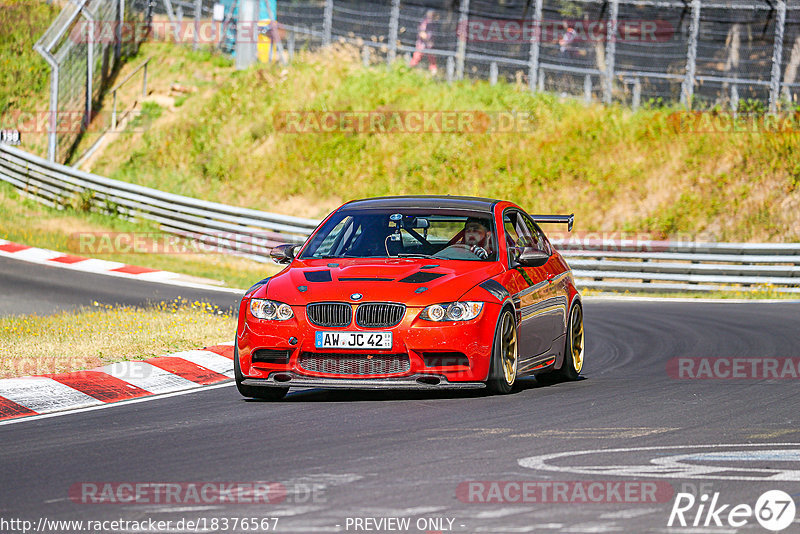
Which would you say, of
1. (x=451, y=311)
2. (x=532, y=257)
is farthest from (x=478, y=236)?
(x=451, y=311)

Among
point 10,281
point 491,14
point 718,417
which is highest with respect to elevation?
point 491,14

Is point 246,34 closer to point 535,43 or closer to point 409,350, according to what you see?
point 535,43

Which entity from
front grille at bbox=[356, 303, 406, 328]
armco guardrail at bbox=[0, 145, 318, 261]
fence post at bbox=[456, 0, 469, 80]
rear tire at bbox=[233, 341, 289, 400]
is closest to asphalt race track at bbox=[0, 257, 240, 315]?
armco guardrail at bbox=[0, 145, 318, 261]

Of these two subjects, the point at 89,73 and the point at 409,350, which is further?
the point at 89,73

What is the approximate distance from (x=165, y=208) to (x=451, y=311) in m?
19.0

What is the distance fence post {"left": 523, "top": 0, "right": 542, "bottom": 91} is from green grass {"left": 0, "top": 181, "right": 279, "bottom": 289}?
27.3ft

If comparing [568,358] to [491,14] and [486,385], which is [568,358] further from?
[491,14]

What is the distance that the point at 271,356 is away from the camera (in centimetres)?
898

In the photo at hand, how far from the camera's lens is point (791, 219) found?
84.6 feet

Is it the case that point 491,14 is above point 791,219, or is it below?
above

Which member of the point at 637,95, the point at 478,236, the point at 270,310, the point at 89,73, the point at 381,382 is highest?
the point at 637,95

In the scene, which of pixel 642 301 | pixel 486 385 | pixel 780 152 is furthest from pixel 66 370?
pixel 780 152

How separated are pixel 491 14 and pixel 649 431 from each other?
71.6 ft

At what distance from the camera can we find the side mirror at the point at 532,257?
9.77 meters
